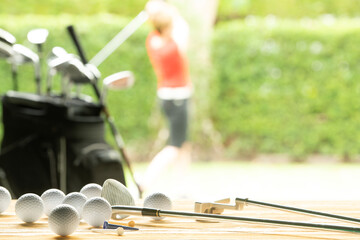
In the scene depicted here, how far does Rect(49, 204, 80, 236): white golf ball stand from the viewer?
0.76 metres

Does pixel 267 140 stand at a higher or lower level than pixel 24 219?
higher

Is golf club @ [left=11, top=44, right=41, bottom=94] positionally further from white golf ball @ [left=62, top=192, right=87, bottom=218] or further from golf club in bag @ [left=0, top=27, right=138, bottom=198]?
white golf ball @ [left=62, top=192, right=87, bottom=218]

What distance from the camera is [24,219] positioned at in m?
0.85

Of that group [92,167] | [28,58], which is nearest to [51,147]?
[92,167]

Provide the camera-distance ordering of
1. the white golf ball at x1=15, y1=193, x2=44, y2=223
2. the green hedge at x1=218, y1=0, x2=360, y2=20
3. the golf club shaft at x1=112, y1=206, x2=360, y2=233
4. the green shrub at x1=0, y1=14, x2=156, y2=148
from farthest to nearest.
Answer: the green hedge at x1=218, y1=0, x2=360, y2=20, the green shrub at x1=0, y1=14, x2=156, y2=148, the white golf ball at x1=15, y1=193, x2=44, y2=223, the golf club shaft at x1=112, y1=206, x2=360, y2=233

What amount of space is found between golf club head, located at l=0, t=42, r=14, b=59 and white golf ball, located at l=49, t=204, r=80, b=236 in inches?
74.4

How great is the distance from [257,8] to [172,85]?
5.53 m

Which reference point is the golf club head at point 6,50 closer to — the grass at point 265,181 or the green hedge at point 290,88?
the grass at point 265,181

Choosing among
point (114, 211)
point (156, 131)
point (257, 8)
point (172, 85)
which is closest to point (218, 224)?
point (114, 211)

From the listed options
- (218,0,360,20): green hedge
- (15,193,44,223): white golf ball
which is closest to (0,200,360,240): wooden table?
(15,193,44,223): white golf ball

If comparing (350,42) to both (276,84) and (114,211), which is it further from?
(114,211)

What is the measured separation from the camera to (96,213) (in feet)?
2.70

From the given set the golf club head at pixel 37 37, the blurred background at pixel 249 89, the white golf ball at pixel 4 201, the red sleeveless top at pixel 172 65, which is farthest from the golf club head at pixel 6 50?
the blurred background at pixel 249 89

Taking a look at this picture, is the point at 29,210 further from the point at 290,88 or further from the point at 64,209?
the point at 290,88
